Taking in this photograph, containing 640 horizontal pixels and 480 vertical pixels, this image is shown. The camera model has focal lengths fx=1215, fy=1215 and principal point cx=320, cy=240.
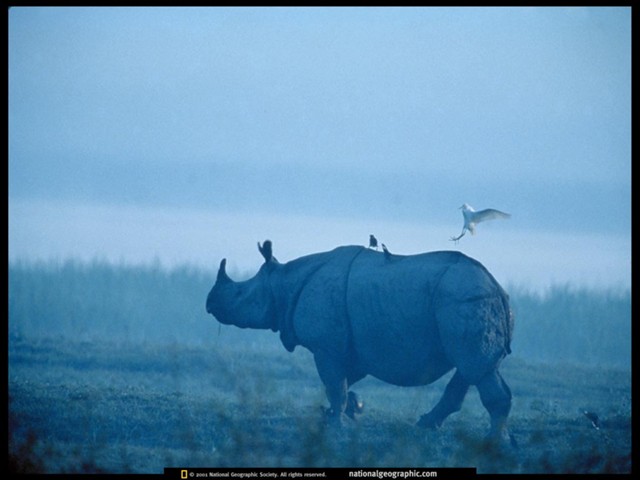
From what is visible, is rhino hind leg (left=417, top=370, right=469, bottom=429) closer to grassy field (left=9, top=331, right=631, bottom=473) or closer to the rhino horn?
grassy field (left=9, top=331, right=631, bottom=473)

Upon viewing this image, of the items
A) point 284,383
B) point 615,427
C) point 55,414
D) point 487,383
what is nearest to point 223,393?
point 284,383

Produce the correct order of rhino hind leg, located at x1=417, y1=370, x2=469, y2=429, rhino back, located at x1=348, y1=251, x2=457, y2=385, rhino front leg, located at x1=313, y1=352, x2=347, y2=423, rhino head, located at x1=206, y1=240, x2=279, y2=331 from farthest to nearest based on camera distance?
1. rhino head, located at x1=206, y1=240, x2=279, y2=331
2. rhino hind leg, located at x1=417, y1=370, x2=469, y2=429
3. rhino front leg, located at x1=313, y1=352, x2=347, y2=423
4. rhino back, located at x1=348, y1=251, x2=457, y2=385

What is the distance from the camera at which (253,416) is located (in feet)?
38.5

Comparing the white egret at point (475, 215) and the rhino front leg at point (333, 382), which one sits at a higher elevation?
the white egret at point (475, 215)

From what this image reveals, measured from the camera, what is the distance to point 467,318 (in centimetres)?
1109

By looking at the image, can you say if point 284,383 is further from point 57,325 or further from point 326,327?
point 57,325

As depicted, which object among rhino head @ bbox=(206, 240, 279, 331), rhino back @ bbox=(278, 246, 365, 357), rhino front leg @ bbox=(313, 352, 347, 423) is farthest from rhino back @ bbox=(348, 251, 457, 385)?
rhino head @ bbox=(206, 240, 279, 331)

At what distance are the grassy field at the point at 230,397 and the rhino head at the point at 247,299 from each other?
0.65m

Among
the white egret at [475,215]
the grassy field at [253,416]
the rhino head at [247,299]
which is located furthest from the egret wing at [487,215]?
the rhino head at [247,299]

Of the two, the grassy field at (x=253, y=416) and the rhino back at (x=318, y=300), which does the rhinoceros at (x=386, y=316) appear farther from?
the grassy field at (x=253, y=416)

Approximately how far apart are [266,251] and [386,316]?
4.91 feet

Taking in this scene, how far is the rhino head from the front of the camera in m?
12.3

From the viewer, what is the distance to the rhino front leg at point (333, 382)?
1179 cm

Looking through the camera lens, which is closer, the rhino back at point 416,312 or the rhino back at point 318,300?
the rhino back at point 416,312
